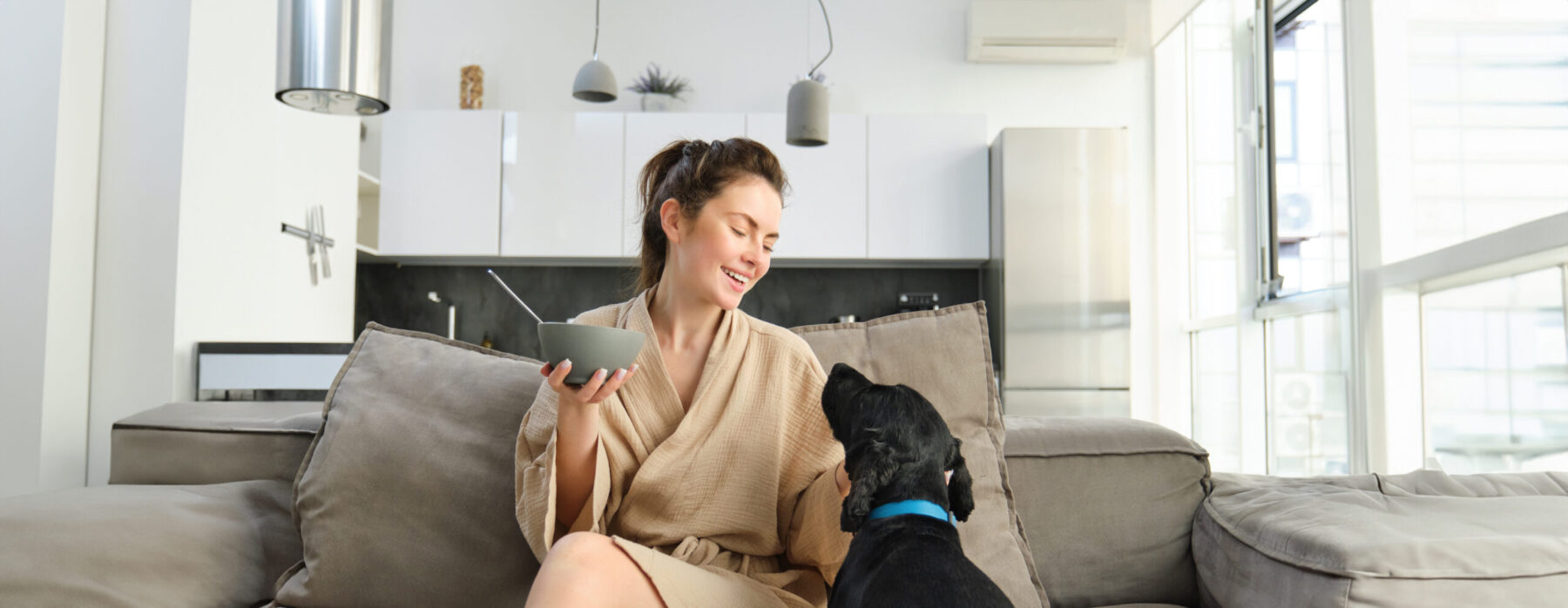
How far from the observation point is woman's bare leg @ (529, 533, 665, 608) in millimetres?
1103

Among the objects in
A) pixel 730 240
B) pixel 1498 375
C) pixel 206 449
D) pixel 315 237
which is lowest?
pixel 206 449

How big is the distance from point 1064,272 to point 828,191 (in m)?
1.16

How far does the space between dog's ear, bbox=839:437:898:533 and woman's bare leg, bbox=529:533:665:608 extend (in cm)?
25

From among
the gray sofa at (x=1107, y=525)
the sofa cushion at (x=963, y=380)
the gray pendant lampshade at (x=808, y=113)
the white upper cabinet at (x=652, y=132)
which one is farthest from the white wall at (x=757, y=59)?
the sofa cushion at (x=963, y=380)

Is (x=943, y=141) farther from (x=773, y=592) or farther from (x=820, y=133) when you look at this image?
(x=773, y=592)

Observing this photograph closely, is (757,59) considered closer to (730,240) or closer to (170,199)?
(170,199)

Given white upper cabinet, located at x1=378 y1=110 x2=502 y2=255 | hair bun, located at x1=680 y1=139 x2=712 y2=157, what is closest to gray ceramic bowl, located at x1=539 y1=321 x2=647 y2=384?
hair bun, located at x1=680 y1=139 x2=712 y2=157

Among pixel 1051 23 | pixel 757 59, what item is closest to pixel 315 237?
pixel 757 59

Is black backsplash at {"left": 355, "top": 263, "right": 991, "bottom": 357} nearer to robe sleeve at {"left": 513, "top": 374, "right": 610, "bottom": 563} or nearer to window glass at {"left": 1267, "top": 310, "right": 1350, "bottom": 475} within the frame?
window glass at {"left": 1267, "top": 310, "right": 1350, "bottom": 475}

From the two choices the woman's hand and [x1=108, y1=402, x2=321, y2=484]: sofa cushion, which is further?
[x1=108, y1=402, x2=321, y2=484]: sofa cushion

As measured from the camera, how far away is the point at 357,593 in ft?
4.92

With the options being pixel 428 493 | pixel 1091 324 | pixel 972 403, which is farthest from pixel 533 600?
pixel 1091 324

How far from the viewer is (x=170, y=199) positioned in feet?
9.39

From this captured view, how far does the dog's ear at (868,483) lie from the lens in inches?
44.9
